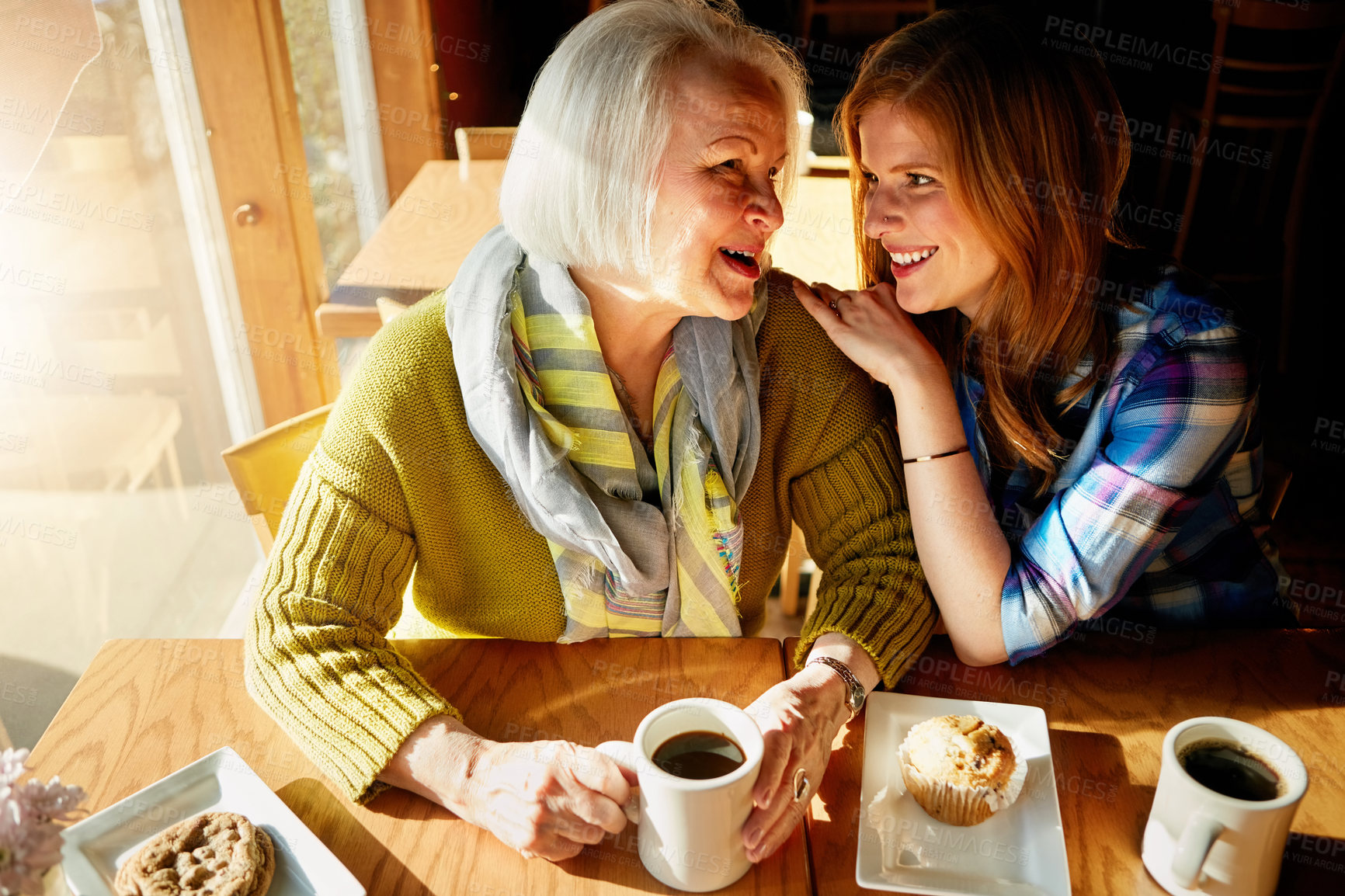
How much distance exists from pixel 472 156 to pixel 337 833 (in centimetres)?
276

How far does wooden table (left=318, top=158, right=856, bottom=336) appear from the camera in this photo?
2.48 m

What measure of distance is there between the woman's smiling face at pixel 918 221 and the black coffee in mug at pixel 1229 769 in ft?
2.21

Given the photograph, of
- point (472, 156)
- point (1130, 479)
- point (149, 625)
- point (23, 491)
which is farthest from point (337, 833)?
point (472, 156)

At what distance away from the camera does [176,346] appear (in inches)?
102

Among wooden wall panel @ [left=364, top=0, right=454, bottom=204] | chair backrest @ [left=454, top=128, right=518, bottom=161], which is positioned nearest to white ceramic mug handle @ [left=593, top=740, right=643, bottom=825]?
chair backrest @ [left=454, top=128, right=518, bottom=161]

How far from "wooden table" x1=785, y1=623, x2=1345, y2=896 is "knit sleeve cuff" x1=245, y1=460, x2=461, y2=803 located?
18.5 inches

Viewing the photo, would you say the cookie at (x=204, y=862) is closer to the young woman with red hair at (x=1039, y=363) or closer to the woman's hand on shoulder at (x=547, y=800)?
the woman's hand on shoulder at (x=547, y=800)

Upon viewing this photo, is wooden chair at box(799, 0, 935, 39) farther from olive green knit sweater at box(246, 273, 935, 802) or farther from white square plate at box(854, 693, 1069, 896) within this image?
white square plate at box(854, 693, 1069, 896)

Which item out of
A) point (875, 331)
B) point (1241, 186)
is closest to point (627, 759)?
point (875, 331)

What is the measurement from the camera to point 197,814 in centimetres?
103

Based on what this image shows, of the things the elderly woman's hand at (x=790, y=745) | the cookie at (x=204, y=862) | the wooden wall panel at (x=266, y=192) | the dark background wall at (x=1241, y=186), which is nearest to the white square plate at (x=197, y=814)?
the cookie at (x=204, y=862)

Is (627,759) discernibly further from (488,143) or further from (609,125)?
(488,143)

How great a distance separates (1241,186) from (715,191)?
3.97m

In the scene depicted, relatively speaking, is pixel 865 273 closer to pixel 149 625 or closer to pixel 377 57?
pixel 149 625
